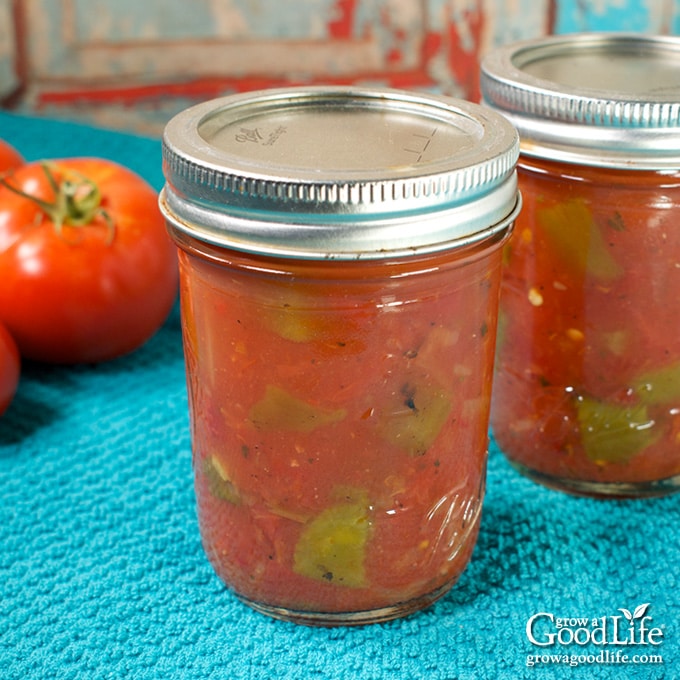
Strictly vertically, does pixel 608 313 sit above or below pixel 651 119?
below

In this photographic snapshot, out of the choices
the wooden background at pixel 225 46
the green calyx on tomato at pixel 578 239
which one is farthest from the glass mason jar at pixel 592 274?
the wooden background at pixel 225 46

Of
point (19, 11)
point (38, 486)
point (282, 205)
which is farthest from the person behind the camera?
point (19, 11)

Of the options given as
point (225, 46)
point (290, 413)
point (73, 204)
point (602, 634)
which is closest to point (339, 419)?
point (290, 413)

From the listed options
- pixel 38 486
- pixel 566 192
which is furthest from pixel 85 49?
pixel 566 192

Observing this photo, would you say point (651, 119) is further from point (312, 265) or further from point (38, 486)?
point (38, 486)

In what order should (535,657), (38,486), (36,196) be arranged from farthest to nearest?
1. (36,196)
2. (38,486)
3. (535,657)

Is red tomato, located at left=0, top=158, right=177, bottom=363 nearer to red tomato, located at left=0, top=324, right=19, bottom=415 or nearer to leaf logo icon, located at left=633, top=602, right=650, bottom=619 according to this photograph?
red tomato, located at left=0, top=324, right=19, bottom=415

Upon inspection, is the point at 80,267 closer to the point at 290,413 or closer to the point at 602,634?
the point at 290,413
